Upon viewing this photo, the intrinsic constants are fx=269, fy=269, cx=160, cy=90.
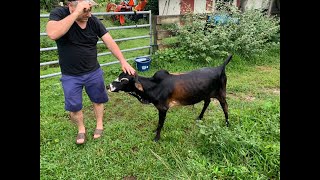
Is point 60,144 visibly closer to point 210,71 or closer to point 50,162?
point 50,162

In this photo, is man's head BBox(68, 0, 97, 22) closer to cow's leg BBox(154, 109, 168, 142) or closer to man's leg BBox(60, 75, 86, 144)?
man's leg BBox(60, 75, 86, 144)

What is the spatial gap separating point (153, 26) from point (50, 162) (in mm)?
5038

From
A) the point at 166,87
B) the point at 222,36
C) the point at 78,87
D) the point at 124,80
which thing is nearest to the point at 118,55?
the point at 124,80

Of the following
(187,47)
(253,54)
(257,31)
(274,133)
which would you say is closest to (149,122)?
(274,133)

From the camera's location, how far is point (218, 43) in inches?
297

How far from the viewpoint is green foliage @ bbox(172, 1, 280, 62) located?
724 centimetres

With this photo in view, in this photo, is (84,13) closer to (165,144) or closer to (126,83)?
(126,83)

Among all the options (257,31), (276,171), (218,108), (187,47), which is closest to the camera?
(276,171)

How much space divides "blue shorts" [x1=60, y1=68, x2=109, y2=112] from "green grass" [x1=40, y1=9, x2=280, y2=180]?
638 millimetres

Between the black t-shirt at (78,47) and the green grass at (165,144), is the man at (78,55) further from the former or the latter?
the green grass at (165,144)

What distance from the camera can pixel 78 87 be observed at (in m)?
3.48

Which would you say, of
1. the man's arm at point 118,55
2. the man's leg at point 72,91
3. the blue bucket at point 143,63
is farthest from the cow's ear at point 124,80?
the blue bucket at point 143,63
